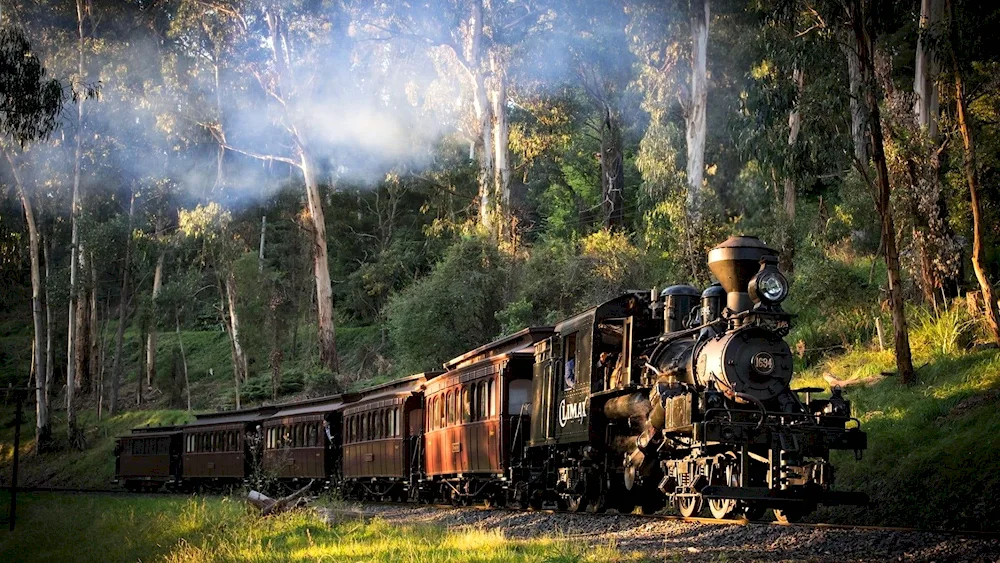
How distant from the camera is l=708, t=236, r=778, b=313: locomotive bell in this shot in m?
12.1

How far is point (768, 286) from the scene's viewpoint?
11938 mm

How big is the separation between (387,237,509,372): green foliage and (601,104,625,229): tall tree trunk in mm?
8095

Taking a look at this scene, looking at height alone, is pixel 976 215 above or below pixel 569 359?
above

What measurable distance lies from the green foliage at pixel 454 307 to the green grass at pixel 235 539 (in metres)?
12.2

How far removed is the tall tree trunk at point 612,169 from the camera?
43438mm

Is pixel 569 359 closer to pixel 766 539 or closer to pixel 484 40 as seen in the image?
pixel 766 539

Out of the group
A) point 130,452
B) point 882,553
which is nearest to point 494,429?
point 882,553

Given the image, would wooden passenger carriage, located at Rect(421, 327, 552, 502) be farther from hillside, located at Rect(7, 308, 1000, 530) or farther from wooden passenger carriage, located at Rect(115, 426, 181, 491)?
wooden passenger carriage, located at Rect(115, 426, 181, 491)

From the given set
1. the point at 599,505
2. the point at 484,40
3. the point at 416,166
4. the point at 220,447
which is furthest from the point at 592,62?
the point at 599,505

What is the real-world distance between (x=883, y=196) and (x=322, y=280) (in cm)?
2563

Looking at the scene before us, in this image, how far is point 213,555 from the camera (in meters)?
13.5

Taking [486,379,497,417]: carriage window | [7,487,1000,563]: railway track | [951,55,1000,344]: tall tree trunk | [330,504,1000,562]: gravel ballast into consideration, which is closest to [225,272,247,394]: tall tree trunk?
[486,379,497,417]: carriage window

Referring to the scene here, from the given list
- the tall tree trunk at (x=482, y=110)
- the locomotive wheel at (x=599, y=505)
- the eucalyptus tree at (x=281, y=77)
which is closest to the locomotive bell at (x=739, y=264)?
the locomotive wheel at (x=599, y=505)

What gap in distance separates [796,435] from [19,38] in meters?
22.3
